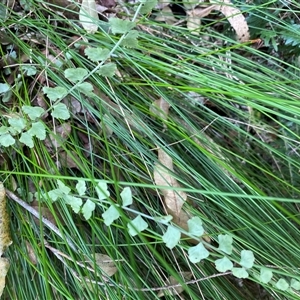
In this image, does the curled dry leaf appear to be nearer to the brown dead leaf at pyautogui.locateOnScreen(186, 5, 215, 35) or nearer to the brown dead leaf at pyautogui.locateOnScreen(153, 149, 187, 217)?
the brown dead leaf at pyautogui.locateOnScreen(153, 149, 187, 217)

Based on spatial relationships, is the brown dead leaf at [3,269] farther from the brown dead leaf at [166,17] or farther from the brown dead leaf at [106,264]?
the brown dead leaf at [166,17]

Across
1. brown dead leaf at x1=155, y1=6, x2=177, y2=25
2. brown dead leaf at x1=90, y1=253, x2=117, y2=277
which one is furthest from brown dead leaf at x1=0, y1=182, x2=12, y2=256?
brown dead leaf at x1=155, y1=6, x2=177, y2=25

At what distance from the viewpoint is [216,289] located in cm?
68

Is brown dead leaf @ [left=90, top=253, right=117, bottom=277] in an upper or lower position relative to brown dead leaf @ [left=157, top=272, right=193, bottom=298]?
upper

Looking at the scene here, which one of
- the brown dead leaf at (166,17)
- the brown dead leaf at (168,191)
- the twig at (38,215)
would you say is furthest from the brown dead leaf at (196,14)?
the twig at (38,215)

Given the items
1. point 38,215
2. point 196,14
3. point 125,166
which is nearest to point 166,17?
point 196,14

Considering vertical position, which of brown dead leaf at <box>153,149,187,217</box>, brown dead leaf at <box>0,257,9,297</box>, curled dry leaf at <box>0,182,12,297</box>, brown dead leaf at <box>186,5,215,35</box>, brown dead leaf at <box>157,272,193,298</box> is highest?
brown dead leaf at <box>186,5,215,35</box>

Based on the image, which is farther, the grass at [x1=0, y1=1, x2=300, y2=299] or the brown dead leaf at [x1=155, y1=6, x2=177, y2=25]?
the brown dead leaf at [x1=155, y1=6, x2=177, y2=25]

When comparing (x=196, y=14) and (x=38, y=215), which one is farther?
(x=196, y=14)

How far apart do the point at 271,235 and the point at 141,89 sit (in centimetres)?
34

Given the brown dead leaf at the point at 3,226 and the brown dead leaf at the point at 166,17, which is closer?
the brown dead leaf at the point at 3,226

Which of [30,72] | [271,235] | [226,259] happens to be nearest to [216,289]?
[271,235]

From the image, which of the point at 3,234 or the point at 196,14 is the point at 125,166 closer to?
the point at 3,234

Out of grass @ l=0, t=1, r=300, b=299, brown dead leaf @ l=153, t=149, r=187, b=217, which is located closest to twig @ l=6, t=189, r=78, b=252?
grass @ l=0, t=1, r=300, b=299
